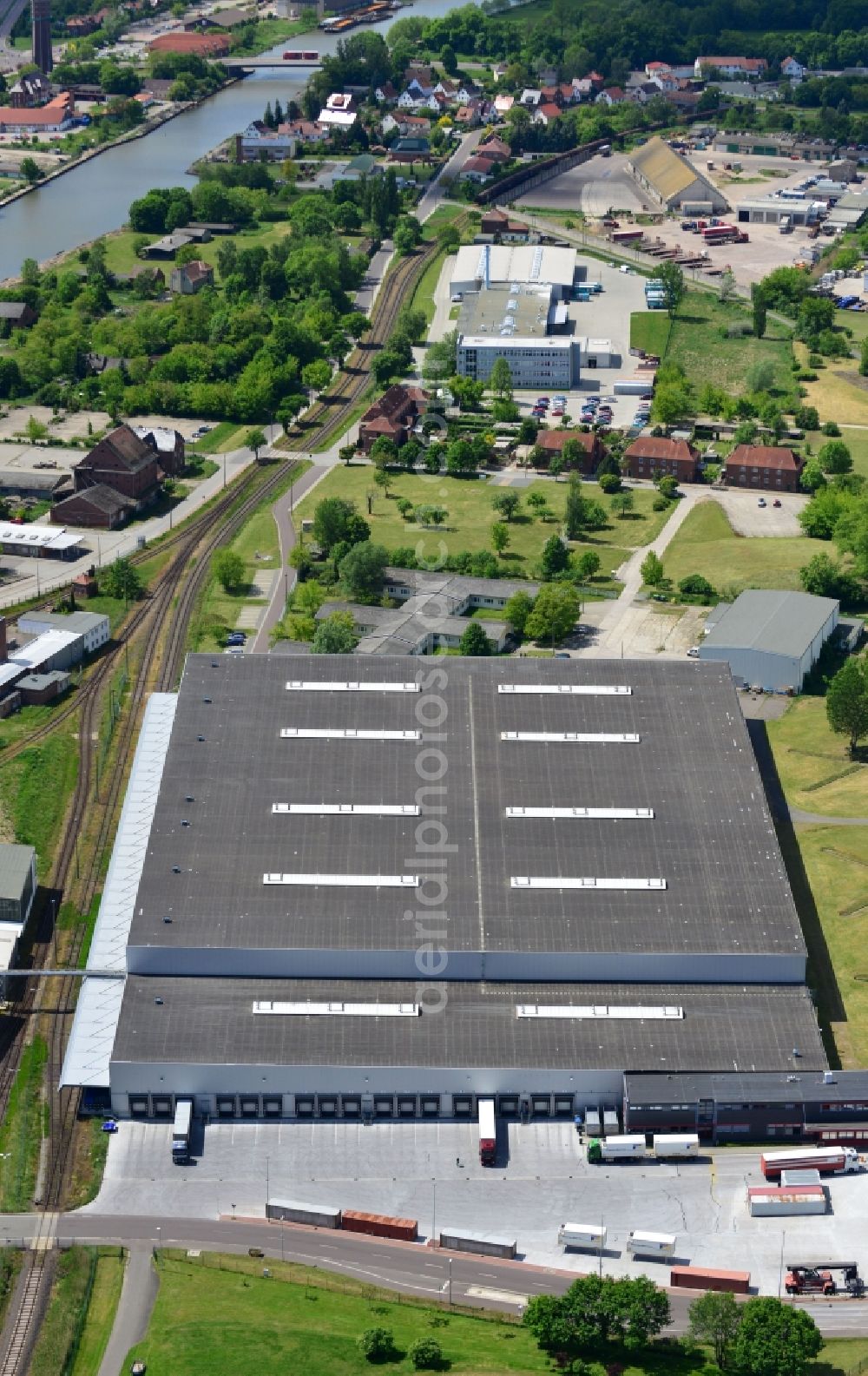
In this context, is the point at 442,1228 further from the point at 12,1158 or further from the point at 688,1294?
the point at 12,1158

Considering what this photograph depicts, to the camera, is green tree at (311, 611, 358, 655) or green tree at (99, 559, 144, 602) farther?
green tree at (99, 559, 144, 602)

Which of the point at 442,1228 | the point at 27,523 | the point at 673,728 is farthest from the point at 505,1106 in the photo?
the point at 27,523

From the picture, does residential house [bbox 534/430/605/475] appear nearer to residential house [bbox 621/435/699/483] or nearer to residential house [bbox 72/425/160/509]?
residential house [bbox 621/435/699/483]

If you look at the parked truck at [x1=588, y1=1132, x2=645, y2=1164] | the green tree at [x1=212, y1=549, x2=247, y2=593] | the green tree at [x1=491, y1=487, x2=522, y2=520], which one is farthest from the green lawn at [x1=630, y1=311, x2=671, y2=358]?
the parked truck at [x1=588, y1=1132, x2=645, y2=1164]

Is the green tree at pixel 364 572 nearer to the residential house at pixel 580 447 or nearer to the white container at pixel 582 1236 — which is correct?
the residential house at pixel 580 447

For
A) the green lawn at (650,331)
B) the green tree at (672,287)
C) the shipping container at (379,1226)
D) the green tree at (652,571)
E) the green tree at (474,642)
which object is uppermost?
the shipping container at (379,1226)

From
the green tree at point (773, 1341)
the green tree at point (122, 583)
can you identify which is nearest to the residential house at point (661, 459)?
the green tree at point (122, 583)
